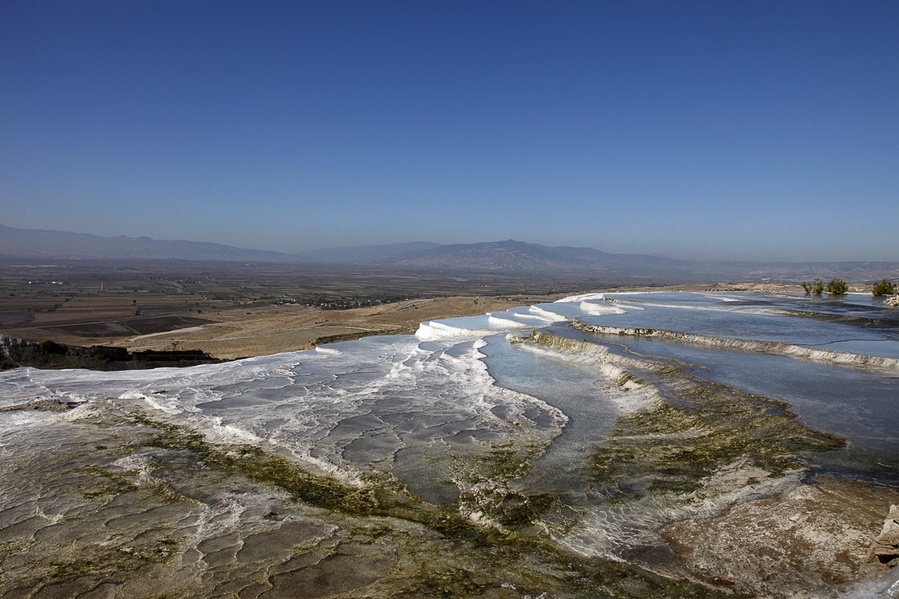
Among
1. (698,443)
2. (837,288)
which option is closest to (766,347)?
(698,443)

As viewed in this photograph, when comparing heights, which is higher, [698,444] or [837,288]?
[837,288]

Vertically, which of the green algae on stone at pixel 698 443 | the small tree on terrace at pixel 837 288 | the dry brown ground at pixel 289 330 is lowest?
the dry brown ground at pixel 289 330

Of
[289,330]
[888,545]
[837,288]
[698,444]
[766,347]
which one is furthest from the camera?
[837,288]

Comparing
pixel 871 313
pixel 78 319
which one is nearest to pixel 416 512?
pixel 871 313

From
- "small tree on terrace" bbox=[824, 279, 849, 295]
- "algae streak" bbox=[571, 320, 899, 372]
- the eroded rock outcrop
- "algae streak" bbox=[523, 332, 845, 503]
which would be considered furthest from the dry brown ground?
"small tree on terrace" bbox=[824, 279, 849, 295]

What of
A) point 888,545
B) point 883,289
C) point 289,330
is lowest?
point 289,330

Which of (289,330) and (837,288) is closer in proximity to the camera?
(289,330)

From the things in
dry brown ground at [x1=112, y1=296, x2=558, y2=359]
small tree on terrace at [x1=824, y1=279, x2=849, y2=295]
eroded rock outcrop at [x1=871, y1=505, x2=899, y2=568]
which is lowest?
dry brown ground at [x1=112, y1=296, x2=558, y2=359]

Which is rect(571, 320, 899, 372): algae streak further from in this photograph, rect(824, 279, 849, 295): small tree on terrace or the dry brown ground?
rect(824, 279, 849, 295): small tree on terrace

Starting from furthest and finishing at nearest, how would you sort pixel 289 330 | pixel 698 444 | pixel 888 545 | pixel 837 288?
pixel 837 288 < pixel 289 330 < pixel 698 444 < pixel 888 545

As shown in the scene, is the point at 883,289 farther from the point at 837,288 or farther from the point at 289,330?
the point at 289,330


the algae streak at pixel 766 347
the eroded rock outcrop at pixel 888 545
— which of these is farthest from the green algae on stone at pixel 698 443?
the algae streak at pixel 766 347

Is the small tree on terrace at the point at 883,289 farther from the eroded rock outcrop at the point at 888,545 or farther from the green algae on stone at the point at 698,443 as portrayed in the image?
the eroded rock outcrop at the point at 888,545
